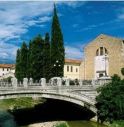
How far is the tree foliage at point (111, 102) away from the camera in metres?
40.9

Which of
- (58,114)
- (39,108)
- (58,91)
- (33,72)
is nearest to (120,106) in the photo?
(58,91)

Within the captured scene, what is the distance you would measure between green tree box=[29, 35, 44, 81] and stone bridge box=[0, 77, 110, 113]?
1541 cm

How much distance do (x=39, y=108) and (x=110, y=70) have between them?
12.1 metres

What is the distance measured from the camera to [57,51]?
56438 mm

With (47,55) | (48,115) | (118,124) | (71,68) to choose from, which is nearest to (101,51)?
(47,55)

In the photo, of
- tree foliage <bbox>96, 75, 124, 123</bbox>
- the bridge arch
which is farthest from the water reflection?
tree foliage <bbox>96, 75, 124, 123</bbox>

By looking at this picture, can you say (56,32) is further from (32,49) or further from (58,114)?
(58,114)

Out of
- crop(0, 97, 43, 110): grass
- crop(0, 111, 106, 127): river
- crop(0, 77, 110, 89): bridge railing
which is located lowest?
crop(0, 111, 106, 127): river

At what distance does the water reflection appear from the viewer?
138ft

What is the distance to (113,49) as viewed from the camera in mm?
58250

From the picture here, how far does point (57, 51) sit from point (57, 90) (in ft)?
48.1

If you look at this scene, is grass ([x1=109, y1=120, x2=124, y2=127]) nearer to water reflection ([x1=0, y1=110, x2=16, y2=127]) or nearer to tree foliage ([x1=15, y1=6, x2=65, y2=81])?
water reflection ([x1=0, y1=110, x2=16, y2=127])

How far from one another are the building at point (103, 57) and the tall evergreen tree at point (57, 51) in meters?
6.68

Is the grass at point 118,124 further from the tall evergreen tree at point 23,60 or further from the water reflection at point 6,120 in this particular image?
the tall evergreen tree at point 23,60
